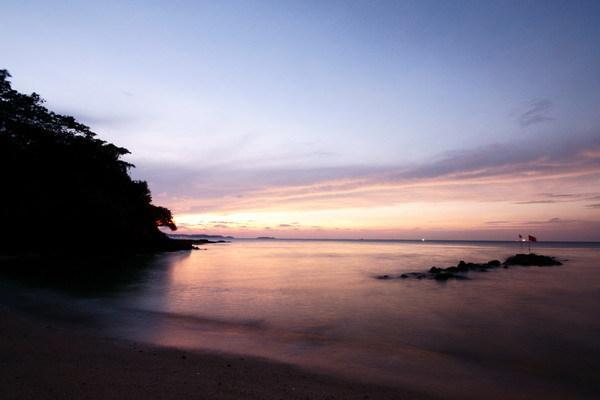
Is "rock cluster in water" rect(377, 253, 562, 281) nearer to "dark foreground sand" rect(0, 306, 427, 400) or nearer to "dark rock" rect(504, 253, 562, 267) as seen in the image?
"dark rock" rect(504, 253, 562, 267)

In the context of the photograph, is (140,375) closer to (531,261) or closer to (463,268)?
(463,268)

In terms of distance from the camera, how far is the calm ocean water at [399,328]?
8016mm

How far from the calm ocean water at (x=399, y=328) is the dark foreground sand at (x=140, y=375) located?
120 cm

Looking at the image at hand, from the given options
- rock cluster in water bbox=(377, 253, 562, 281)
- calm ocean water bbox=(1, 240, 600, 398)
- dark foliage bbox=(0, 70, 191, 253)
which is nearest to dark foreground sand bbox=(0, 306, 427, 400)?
calm ocean water bbox=(1, 240, 600, 398)

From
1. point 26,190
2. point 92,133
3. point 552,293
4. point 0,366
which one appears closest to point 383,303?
point 552,293

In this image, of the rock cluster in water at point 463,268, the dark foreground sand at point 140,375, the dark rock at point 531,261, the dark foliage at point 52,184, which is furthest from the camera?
the dark rock at point 531,261

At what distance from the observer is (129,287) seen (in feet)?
70.9

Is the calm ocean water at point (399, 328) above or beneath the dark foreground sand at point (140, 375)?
beneath

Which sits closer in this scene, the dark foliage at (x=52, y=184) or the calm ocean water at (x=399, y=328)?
the calm ocean water at (x=399, y=328)

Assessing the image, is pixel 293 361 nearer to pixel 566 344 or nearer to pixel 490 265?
pixel 566 344

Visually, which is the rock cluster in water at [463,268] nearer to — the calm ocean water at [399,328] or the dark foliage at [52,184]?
the calm ocean water at [399,328]

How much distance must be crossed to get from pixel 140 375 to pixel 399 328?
9690mm

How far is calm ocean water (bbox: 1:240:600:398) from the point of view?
8.02 meters

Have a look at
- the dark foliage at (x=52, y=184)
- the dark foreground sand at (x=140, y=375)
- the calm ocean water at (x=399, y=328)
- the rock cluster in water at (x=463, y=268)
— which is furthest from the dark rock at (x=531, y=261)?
the dark foliage at (x=52, y=184)
